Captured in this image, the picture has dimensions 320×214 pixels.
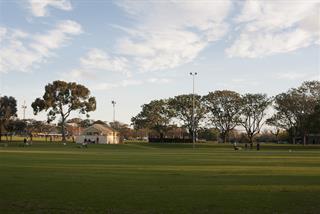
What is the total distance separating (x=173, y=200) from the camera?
47.1 ft

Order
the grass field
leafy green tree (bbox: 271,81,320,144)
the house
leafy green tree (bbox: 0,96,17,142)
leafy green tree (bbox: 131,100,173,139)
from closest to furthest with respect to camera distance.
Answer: the grass field < leafy green tree (bbox: 271,81,320,144) < leafy green tree (bbox: 0,96,17,142) < the house < leafy green tree (bbox: 131,100,173,139)

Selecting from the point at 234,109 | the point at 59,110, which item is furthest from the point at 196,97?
the point at 59,110

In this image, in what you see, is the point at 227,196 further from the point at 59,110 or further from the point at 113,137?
the point at 113,137

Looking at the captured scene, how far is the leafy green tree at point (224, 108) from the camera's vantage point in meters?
115

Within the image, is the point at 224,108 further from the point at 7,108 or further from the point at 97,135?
the point at 7,108

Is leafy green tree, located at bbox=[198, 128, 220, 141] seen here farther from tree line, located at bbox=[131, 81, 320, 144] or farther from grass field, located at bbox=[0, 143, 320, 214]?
grass field, located at bbox=[0, 143, 320, 214]

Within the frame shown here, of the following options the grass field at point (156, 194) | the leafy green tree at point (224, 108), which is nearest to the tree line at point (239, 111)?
the leafy green tree at point (224, 108)

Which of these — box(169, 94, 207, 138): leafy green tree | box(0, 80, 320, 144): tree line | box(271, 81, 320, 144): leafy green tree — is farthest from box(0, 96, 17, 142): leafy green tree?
box(271, 81, 320, 144): leafy green tree

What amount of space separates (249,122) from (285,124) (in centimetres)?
878

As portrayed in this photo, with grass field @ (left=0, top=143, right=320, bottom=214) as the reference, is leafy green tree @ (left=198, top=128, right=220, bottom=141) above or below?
above

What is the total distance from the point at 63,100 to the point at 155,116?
2744 centimetres

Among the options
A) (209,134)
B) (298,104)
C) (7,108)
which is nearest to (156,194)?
(298,104)

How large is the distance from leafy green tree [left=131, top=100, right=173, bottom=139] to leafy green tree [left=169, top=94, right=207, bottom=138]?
3.56 meters

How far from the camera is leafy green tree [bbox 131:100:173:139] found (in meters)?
127
